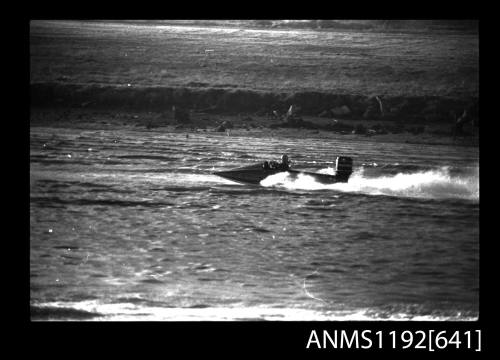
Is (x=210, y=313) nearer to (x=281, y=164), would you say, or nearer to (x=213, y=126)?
(x=281, y=164)

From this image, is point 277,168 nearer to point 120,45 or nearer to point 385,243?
point 385,243

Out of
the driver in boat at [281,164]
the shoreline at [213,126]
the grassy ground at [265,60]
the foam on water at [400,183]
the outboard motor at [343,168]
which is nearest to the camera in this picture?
the driver in boat at [281,164]

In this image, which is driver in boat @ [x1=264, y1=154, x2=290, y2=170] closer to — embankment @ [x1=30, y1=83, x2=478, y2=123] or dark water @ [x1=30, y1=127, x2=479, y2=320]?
dark water @ [x1=30, y1=127, x2=479, y2=320]

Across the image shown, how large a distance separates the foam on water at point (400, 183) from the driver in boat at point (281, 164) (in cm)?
30

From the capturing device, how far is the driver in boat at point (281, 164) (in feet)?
66.1

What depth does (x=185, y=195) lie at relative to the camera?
66.5 feet

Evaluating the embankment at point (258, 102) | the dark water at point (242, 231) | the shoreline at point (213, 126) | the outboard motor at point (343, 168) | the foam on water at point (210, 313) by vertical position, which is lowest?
the foam on water at point (210, 313)

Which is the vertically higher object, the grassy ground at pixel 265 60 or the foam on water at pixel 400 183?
the grassy ground at pixel 265 60

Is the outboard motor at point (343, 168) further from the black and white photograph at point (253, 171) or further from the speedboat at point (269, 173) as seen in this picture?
the black and white photograph at point (253, 171)

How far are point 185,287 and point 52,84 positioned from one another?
929 cm

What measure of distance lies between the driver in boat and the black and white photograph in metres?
0.05

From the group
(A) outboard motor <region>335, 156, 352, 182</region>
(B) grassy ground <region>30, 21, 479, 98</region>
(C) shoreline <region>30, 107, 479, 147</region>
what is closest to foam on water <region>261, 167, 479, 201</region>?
(A) outboard motor <region>335, 156, 352, 182</region>

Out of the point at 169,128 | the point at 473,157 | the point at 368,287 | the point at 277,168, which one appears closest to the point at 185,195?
the point at 277,168

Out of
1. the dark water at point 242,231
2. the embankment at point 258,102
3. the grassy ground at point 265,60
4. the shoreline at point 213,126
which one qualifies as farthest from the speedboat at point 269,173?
the grassy ground at point 265,60
